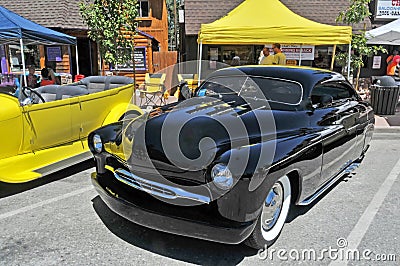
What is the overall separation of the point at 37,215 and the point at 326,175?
10.6 feet

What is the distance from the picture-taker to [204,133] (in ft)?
10.3

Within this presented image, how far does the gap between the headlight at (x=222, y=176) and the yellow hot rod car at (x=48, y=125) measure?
2.54 m

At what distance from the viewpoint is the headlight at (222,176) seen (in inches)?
105

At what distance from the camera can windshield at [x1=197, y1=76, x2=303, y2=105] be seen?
3.91m

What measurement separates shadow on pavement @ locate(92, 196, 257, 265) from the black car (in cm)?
22

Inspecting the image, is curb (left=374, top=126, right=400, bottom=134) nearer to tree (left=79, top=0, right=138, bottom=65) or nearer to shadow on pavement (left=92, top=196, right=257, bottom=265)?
shadow on pavement (left=92, top=196, right=257, bottom=265)

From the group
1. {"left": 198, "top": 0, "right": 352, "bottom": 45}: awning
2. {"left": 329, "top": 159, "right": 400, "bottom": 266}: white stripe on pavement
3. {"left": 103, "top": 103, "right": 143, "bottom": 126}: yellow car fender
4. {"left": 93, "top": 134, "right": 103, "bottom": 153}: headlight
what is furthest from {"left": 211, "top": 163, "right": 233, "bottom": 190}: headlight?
{"left": 198, "top": 0, "right": 352, "bottom": 45}: awning

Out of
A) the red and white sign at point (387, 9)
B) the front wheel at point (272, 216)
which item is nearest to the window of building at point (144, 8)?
the red and white sign at point (387, 9)

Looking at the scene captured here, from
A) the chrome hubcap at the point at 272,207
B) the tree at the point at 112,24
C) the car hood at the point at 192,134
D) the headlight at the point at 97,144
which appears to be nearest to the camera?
the car hood at the point at 192,134

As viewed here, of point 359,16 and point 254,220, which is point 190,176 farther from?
point 359,16

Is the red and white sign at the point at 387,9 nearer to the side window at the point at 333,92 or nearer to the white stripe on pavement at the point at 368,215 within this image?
the side window at the point at 333,92

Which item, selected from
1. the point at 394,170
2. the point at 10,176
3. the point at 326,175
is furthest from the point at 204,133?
the point at 394,170

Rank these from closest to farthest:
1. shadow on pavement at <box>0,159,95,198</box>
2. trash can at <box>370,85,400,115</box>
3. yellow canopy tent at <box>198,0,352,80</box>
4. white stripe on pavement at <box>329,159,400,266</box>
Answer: white stripe on pavement at <box>329,159,400,266</box>
shadow on pavement at <box>0,159,95,198</box>
yellow canopy tent at <box>198,0,352,80</box>
trash can at <box>370,85,400,115</box>

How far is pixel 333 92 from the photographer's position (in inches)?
187
